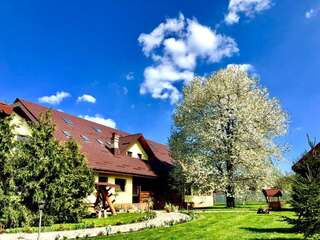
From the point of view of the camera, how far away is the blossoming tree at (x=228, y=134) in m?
28.9

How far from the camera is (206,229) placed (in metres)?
14.5

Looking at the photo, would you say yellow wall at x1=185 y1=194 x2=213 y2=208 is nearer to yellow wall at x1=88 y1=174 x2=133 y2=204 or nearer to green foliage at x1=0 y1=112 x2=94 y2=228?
yellow wall at x1=88 y1=174 x2=133 y2=204

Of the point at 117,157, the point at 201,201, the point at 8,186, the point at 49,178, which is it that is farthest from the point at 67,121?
the point at 201,201

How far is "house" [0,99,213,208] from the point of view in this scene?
2473cm

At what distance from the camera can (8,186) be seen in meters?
16.3

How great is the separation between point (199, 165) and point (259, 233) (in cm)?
1600

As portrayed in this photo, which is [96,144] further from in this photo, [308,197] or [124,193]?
[308,197]

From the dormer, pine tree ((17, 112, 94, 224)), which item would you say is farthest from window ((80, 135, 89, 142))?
pine tree ((17, 112, 94, 224))

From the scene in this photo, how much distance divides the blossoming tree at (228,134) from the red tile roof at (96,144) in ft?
10.8

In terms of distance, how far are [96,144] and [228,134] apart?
33.3 ft

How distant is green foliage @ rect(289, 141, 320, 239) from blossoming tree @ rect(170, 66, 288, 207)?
1809cm

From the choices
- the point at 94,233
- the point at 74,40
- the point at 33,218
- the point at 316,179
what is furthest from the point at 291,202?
the point at 74,40

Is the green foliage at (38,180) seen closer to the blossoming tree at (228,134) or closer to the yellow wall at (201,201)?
the blossoming tree at (228,134)

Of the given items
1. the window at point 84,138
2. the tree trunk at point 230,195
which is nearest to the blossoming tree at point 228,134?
the tree trunk at point 230,195
